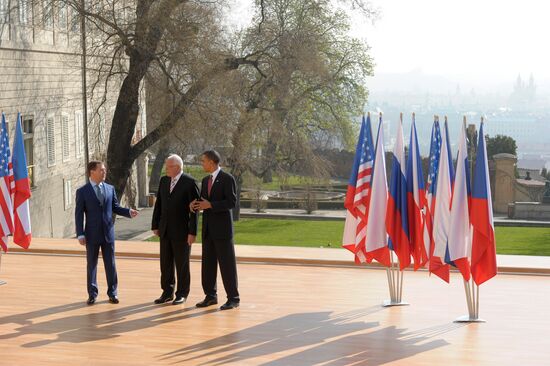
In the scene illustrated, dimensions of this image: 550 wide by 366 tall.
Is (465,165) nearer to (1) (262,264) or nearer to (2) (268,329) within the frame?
(2) (268,329)

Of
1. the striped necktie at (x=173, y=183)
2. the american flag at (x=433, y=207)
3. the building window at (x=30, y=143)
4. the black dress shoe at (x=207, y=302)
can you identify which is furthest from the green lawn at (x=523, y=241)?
the striped necktie at (x=173, y=183)

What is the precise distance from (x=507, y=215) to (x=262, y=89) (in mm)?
22152

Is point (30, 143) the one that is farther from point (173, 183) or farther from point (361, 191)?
point (361, 191)

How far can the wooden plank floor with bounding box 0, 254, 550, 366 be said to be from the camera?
9.00 m

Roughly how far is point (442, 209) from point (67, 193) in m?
23.5

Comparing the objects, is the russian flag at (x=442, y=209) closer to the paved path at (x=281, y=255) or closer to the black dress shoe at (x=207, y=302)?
the black dress shoe at (x=207, y=302)

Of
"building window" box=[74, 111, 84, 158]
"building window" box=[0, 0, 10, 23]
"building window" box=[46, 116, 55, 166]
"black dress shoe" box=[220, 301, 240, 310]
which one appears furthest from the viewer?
"building window" box=[74, 111, 84, 158]

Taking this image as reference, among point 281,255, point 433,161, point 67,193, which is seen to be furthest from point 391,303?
point 67,193

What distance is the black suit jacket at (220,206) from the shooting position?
10.9m

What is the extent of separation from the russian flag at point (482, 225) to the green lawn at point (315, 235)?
23.3 meters

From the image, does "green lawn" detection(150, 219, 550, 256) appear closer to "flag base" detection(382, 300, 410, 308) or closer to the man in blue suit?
"flag base" detection(382, 300, 410, 308)

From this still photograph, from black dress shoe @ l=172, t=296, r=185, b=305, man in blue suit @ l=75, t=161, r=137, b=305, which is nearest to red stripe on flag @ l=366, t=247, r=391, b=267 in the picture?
black dress shoe @ l=172, t=296, r=185, b=305

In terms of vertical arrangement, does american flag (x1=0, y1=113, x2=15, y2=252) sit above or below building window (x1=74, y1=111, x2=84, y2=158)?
below

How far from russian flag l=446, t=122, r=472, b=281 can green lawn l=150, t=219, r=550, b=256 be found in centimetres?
2323
